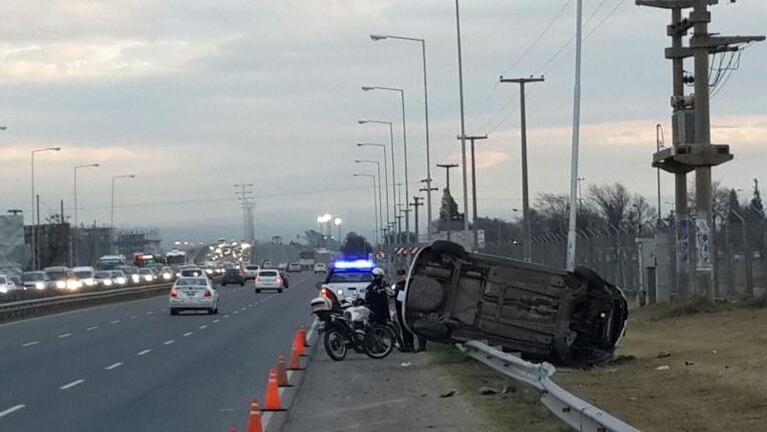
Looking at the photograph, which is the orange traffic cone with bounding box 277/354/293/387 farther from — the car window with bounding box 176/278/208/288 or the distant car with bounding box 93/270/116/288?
the distant car with bounding box 93/270/116/288

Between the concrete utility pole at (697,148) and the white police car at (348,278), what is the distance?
8.75 metres

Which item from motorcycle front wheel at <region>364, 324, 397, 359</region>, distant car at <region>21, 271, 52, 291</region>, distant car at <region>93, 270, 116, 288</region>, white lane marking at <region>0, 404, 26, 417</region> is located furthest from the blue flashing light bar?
distant car at <region>93, 270, 116, 288</region>

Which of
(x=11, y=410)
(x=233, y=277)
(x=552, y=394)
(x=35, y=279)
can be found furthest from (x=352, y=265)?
(x=233, y=277)

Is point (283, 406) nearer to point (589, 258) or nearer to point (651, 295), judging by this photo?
point (651, 295)

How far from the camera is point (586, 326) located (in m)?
21.8

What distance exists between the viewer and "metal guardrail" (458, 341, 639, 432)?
458 inches

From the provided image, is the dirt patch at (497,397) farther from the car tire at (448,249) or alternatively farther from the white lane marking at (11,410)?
the white lane marking at (11,410)

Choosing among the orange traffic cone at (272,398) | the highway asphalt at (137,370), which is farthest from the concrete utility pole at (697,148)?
the orange traffic cone at (272,398)

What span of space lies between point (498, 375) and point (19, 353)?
14008 millimetres

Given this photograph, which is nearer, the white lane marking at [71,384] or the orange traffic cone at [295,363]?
the white lane marking at [71,384]

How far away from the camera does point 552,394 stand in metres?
15.1

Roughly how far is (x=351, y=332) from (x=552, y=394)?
13.0 m

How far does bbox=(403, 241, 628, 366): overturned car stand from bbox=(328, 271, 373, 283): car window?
16418 mm

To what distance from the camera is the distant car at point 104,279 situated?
263 ft
